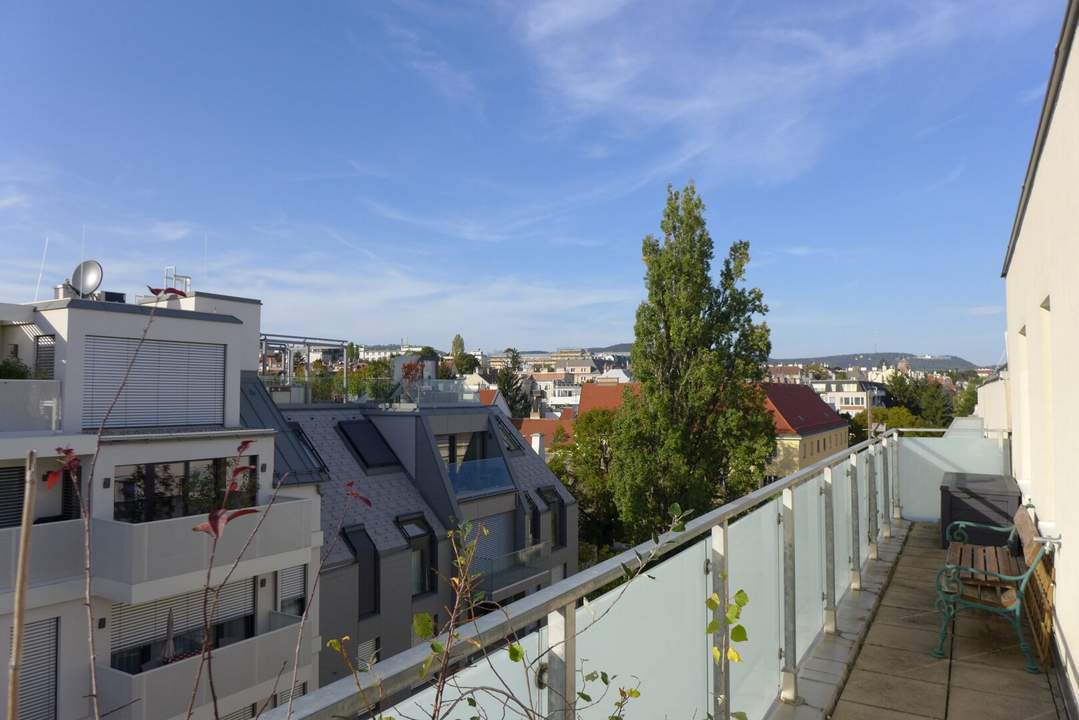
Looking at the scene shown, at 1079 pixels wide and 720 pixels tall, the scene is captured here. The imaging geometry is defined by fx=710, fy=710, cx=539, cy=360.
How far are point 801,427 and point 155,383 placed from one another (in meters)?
47.7

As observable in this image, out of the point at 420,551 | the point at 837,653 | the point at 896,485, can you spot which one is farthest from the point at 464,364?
the point at 837,653

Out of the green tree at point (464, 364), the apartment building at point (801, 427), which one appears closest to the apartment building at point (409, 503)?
the apartment building at point (801, 427)

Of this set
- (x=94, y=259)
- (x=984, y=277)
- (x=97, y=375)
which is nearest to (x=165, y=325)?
(x=97, y=375)

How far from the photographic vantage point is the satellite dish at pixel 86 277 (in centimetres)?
1526

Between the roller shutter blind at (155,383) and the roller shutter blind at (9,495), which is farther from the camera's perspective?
the roller shutter blind at (155,383)

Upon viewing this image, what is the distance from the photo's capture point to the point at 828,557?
441cm

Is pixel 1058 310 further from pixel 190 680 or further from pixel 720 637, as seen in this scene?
pixel 190 680

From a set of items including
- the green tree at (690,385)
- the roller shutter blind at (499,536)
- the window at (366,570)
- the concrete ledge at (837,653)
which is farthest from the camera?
the green tree at (690,385)

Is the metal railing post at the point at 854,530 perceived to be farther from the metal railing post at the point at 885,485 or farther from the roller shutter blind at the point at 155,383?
the roller shutter blind at the point at 155,383

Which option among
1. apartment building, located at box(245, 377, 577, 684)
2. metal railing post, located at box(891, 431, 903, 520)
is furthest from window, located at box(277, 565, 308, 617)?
metal railing post, located at box(891, 431, 903, 520)

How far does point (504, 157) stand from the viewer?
98.2 ft

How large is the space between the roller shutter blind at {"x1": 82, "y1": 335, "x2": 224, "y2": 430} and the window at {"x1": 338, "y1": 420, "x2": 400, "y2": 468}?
243 inches

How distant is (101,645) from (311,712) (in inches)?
582

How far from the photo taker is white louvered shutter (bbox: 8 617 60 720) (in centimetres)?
1149
